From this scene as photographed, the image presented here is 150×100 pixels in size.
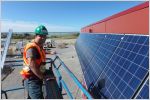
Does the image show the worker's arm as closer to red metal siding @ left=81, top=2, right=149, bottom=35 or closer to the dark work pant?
the dark work pant

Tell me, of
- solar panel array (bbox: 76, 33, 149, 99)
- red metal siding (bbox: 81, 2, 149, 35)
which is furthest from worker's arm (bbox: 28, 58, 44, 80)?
red metal siding (bbox: 81, 2, 149, 35)

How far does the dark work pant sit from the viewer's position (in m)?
5.95

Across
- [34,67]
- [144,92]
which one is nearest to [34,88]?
[34,67]

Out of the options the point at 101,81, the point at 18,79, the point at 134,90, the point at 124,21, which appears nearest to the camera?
the point at 134,90

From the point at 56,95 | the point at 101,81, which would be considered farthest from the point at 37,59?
the point at 101,81

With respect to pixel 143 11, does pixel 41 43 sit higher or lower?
lower

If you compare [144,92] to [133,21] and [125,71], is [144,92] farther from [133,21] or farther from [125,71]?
[133,21]

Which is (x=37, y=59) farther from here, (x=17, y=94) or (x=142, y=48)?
(x=17, y=94)

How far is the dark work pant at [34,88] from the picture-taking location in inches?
234

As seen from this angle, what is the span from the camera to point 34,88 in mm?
5977

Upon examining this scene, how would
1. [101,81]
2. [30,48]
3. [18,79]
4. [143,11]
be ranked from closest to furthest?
[30,48] < [101,81] < [143,11] < [18,79]

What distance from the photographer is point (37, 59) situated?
19.4ft

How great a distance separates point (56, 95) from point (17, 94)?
7082mm

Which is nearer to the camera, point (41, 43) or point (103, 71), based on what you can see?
point (41, 43)
